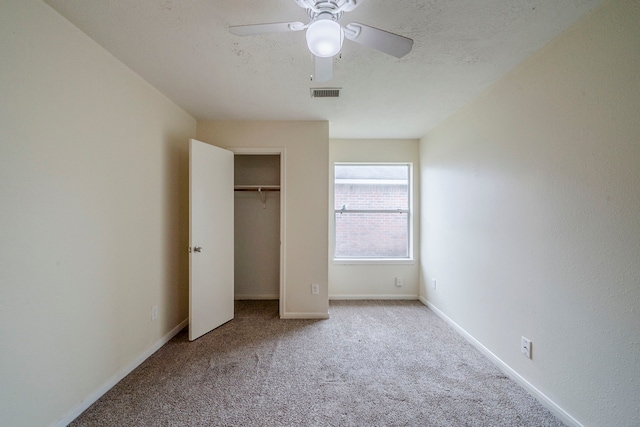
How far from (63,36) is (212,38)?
2.61 ft

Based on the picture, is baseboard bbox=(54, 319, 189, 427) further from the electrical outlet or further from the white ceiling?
the electrical outlet

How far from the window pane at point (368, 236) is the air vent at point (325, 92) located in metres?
1.72

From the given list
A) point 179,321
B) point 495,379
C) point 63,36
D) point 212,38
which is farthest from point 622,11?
point 179,321

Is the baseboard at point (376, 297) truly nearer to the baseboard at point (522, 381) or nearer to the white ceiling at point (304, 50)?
the baseboard at point (522, 381)

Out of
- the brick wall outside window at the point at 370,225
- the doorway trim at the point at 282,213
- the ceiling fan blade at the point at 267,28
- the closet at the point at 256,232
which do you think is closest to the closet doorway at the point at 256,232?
the closet at the point at 256,232

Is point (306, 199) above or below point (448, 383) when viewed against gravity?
above

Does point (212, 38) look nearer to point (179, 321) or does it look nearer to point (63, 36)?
point (63, 36)

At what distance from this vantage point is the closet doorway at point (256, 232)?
337cm

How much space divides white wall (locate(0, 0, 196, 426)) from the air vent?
140cm

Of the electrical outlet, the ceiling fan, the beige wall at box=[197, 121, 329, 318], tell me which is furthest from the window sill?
the ceiling fan

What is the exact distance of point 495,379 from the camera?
5.80 ft

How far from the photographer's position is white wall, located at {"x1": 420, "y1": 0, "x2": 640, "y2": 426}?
114 cm

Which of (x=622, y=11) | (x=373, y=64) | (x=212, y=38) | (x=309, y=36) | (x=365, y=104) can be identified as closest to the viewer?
(x=309, y=36)

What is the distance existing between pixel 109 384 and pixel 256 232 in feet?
6.70
